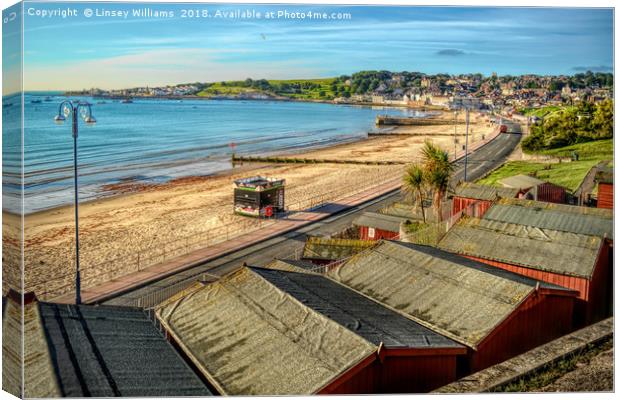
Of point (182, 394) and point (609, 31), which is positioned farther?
point (609, 31)

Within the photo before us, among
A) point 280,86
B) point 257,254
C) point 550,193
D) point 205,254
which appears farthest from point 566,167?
point 205,254

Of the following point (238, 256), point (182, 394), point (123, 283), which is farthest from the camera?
point (238, 256)

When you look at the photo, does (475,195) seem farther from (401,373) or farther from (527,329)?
(401,373)

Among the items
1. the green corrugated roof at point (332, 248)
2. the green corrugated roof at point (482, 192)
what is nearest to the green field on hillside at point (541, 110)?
the green corrugated roof at point (482, 192)

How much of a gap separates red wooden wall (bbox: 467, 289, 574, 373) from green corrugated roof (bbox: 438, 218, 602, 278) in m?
1.61

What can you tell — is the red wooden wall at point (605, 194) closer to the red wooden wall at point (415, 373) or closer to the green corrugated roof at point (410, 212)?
the green corrugated roof at point (410, 212)

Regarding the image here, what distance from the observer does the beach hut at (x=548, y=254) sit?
1419 centimetres

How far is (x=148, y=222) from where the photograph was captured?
32.1 metres

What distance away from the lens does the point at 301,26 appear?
11758mm

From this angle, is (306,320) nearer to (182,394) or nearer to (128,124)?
(182,394)

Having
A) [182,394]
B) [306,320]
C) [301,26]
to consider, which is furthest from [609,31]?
[182,394]

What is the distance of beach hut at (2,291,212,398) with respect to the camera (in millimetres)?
9203

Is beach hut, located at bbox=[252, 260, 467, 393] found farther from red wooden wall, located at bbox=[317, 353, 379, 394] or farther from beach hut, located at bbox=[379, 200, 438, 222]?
beach hut, located at bbox=[379, 200, 438, 222]

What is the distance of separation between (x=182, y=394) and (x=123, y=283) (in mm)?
11462
